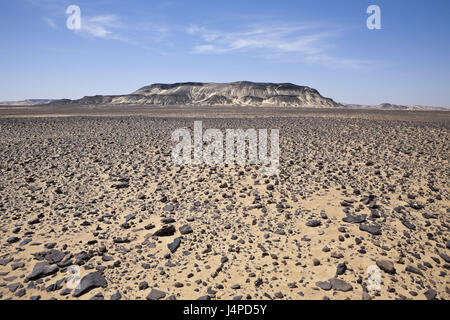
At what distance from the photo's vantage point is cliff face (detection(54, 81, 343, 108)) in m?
114

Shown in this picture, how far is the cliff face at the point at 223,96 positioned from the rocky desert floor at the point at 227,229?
104750 mm

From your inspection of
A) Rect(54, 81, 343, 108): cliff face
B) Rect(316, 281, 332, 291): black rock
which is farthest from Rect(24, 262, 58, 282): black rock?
Rect(54, 81, 343, 108): cliff face

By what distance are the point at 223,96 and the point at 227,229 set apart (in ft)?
390

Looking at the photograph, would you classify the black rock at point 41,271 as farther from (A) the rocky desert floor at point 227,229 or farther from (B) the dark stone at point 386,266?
(B) the dark stone at point 386,266

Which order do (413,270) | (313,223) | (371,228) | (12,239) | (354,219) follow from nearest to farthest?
(413,270)
(12,239)
(371,228)
(313,223)
(354,219)

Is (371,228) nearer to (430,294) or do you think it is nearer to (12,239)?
(430,294)

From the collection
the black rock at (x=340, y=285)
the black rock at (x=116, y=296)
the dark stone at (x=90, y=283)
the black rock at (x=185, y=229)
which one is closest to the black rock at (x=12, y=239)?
the dark stone at (x=90, y=283)

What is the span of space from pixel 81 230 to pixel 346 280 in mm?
5045

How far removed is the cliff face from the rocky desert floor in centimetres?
10475

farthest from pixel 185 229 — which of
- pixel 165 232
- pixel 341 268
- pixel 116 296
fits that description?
pixel 341 268

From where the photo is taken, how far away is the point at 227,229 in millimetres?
5484

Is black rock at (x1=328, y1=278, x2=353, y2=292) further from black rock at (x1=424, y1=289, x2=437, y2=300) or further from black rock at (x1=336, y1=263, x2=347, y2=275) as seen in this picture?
black rock at (x1=424, y1=289, x2=437, y2=300)
